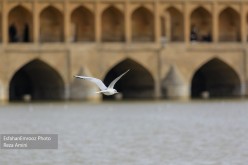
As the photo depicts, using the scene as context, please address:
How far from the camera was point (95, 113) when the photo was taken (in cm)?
3906

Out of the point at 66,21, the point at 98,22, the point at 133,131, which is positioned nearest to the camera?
the point at 133,131

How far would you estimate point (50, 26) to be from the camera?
52750mm

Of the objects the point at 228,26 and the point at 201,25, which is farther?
the point at 201,25

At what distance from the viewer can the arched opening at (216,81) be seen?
5350cm

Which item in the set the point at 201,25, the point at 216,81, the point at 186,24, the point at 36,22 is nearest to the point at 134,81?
the point at 186,24

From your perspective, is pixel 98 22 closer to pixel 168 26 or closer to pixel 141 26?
pixel 141 26

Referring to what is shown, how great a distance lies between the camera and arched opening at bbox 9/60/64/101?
169 feet

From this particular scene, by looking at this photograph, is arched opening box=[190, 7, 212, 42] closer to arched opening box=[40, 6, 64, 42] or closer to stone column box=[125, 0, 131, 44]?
stone column box=[125, 0, 131, 44]

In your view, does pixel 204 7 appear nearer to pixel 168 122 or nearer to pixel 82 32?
pixel 82 32

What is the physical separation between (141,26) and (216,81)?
5755mm

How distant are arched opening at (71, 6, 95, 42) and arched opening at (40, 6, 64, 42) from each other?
113 cm

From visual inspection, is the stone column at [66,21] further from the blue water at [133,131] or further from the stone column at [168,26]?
the stone column at [168,26]

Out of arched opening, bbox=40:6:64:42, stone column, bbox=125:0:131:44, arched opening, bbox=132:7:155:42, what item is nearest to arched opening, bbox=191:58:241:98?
arched opening, bbox=132:7:155:42

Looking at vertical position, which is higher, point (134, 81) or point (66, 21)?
point (66, 21)
